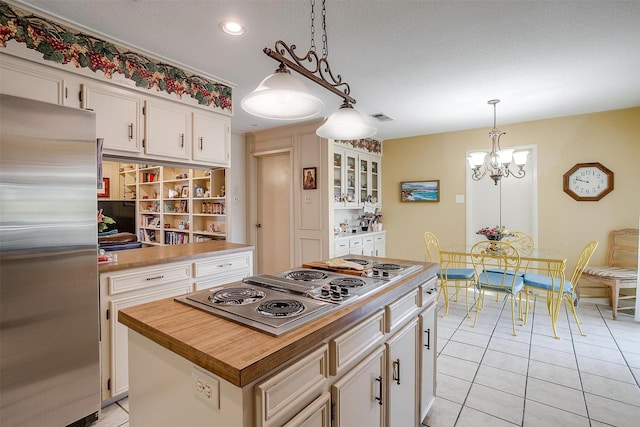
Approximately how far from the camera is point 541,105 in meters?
3.66

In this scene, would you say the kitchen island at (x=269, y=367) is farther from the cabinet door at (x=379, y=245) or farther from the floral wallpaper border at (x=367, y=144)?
the cabinet door at (x=379, y=245)

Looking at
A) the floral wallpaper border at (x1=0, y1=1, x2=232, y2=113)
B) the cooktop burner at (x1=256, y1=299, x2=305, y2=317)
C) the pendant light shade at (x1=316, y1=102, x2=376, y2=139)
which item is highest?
the floral wallpaper border at (x1=0, y1=1, x2=232, y2=113)

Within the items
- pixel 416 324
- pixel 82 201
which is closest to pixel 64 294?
pixel 82 201

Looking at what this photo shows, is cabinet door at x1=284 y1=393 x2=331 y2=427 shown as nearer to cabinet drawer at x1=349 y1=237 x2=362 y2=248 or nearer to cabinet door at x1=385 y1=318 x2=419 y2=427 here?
cabinet door at x1=385 y1=318 x2=419 y2=427

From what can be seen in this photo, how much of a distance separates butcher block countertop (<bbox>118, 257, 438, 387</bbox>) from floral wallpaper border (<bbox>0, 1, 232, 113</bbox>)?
1905 millimetres

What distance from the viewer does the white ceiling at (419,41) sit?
1.88 metres

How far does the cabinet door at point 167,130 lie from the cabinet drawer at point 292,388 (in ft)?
7.44

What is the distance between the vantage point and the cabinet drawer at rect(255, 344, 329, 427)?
0.82m

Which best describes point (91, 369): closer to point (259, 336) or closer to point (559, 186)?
point (259, 336)

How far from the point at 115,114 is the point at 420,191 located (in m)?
4.41


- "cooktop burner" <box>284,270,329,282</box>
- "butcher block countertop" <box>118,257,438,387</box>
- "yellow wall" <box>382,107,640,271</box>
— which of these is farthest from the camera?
"yellow wall" <box>382,107,640,271</box>

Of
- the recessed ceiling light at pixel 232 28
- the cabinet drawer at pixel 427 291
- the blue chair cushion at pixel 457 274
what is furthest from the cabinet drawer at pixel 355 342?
the blue chair cushion at pixel 457 274

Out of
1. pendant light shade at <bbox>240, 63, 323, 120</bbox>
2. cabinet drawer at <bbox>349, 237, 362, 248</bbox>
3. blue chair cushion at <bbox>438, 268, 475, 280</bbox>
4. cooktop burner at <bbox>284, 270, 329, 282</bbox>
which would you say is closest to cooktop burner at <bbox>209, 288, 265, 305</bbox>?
cooktop burner at <bbox>284, 270, 329, 282</bbox>

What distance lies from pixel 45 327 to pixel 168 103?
1.86m
